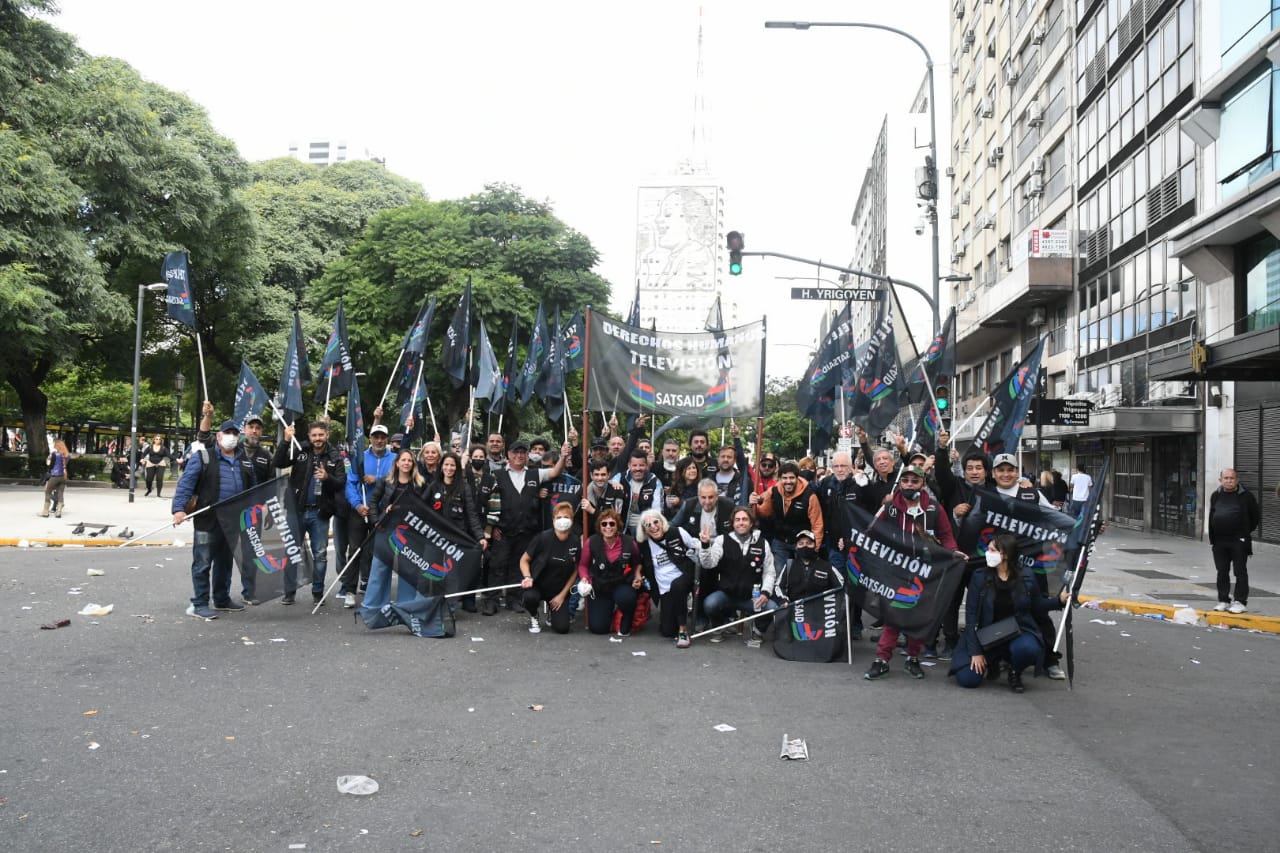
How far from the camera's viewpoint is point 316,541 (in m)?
9.95

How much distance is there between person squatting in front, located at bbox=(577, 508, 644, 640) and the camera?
8.95m

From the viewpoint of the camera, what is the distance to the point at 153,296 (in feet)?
108

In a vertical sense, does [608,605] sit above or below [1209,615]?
above

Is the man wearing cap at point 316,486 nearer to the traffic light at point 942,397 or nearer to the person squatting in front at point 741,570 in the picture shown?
the person squatting in front at point 741,570

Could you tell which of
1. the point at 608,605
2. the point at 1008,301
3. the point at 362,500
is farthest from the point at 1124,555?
the point at 1008,301

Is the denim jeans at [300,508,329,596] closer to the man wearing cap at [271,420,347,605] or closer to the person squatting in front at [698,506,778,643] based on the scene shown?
the man wearing cap at [271,420,347,605]

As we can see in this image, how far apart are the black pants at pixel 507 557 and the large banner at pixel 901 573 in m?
3.38

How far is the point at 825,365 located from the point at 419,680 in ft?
25.9

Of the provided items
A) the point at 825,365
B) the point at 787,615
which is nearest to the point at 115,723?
the point at 787,615

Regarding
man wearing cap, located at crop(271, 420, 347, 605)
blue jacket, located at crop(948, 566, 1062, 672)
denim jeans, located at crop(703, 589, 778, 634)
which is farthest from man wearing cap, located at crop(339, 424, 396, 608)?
blue jacket, located at crop(948, 566, 1062, 672)

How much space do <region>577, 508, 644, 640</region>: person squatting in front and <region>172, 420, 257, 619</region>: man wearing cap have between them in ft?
11.0

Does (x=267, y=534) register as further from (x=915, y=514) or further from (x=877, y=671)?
(x=915, y=514)

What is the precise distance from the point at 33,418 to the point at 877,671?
32993 mm

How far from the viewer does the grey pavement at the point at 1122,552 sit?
493 inches
